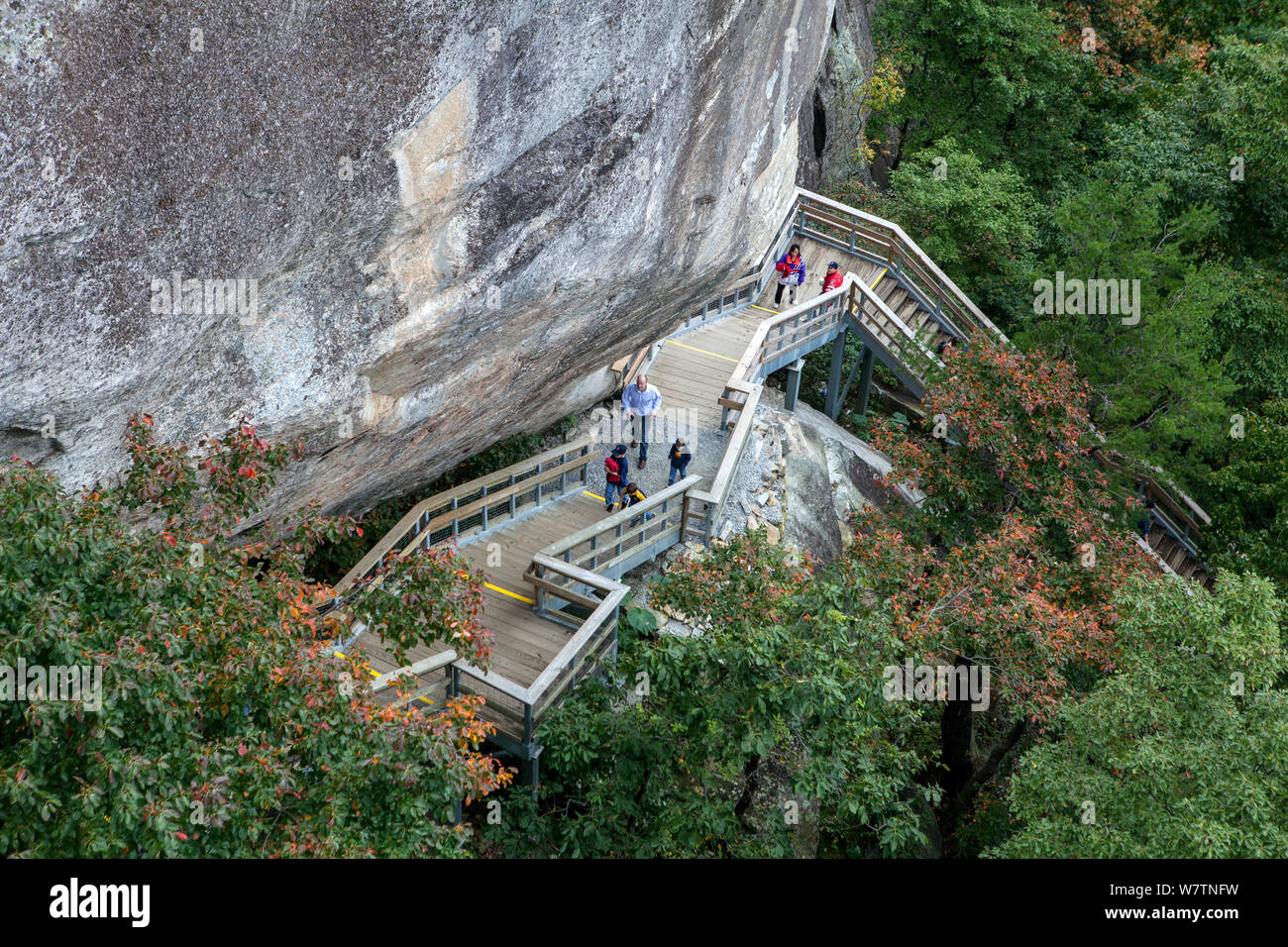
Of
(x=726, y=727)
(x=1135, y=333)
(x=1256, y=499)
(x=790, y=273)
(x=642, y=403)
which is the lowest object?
(x=726, y=727)

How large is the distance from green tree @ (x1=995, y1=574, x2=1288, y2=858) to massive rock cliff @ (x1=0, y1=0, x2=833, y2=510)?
860 centimetres

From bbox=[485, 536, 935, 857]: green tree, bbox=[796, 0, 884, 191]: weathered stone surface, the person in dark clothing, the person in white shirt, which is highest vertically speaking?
bbox=[796, 0, 884, 191]: weathered stone surface

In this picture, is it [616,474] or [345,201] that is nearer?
[345,201]

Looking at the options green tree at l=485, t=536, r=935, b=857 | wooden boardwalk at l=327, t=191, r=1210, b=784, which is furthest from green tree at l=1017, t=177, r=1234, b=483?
green tree at l=485, t=536, r=935, b=857

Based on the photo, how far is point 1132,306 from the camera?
68.1 ft

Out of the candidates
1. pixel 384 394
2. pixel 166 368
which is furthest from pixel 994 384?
pixel 166 368

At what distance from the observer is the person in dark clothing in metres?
18.0

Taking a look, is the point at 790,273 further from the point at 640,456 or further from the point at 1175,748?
the point at 1175,748

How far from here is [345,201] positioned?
10672 mm

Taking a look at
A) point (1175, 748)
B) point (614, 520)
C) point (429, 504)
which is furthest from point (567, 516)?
point (1175, 748)

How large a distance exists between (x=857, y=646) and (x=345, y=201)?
7.82 metres

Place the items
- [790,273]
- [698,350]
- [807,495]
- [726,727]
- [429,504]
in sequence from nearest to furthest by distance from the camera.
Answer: [726,727] → [429,504] → [807,495] → [698,350] → [790,273]

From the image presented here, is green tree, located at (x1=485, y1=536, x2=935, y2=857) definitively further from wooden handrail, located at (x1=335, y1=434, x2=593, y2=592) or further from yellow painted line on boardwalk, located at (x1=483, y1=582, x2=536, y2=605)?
wooden handrail, located at (x1=335, y1=434, x2=593, y2=592)

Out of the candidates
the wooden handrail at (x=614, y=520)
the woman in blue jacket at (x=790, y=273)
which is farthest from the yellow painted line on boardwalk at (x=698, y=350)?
the wooden handrail at (x=614, y=520)
